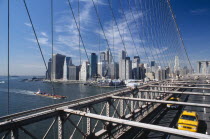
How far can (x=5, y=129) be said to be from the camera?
276 cm

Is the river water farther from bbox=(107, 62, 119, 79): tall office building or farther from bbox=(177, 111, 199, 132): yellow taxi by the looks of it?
bbox=(177, 111, 199, 132): yellow taxi

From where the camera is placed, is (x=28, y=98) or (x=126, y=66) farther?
(x=126, y=66)

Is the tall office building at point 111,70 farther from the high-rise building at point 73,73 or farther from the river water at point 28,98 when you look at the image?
the high-rise building at point 73,73

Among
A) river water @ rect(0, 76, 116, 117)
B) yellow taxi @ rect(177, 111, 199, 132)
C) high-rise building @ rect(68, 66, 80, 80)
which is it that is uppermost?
high-rise building @ rect(68, 66, 80, 80)

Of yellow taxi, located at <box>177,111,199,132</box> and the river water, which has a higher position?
yellow taxi, located at <box>177,111,199,132</box>

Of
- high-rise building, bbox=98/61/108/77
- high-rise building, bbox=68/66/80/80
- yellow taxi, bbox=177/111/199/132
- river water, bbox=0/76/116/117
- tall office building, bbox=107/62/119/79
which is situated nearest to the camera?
yellow taxi, bbox=177/111/199/132

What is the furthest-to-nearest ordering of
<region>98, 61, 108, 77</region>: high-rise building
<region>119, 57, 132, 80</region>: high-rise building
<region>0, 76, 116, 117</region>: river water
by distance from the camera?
<region>0, 76, 116, 117</region>: river water
<region>119, 57, 132, 80</region>: high-rise building
<region>98, 61, 108, 77</region>: high-rise building

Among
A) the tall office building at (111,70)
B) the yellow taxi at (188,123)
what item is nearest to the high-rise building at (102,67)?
the tall office building at (111,70)

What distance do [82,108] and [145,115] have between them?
6551mm

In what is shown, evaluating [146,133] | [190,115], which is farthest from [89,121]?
[190,115]

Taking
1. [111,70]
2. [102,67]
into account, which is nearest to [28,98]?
[102,67]

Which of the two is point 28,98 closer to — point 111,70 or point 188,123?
point 111,70

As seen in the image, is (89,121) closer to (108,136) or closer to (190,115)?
(108,136)

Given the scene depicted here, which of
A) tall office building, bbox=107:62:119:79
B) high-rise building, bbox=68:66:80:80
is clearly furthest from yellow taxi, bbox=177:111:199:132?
high-rise building, bbox=68:66:80:80
